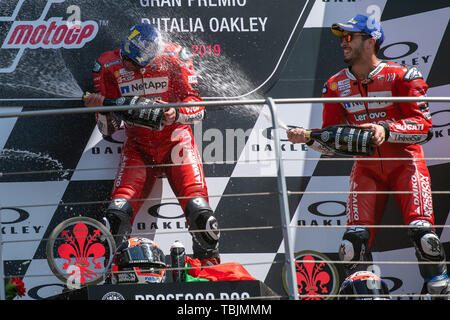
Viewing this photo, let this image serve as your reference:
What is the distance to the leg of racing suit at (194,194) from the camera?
176 inches

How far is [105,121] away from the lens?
4754 millimetres

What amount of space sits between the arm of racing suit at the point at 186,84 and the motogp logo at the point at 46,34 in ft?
2.14

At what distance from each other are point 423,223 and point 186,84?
5.38 ft

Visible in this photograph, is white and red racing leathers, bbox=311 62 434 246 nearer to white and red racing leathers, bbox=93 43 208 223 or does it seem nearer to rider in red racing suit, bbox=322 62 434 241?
rider in red racing suit, bbox=322 62 434 241

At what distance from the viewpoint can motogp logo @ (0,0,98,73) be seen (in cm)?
507

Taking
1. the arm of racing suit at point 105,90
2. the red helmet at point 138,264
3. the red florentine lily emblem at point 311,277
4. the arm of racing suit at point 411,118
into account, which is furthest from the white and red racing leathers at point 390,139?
the arm of racing suit at point 105,90

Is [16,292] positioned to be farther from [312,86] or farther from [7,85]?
[312,86]

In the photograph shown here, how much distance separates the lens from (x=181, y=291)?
336cm

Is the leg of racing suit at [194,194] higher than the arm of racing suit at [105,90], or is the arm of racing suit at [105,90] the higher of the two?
the arm of racing suit at [105,90]

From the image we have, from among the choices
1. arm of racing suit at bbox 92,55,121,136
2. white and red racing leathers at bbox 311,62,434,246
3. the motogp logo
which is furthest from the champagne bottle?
the motogp logo

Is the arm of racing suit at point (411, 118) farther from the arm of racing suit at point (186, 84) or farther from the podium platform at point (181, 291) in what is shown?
the podium platform at point (181, 291)
